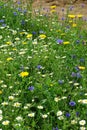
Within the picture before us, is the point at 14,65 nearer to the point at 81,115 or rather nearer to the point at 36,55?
the point at 36,55

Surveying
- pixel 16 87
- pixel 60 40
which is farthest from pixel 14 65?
pixel 60 40

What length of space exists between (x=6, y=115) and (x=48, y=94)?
0.49 m

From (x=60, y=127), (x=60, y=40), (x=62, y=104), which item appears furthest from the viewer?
(x=60, y=40)

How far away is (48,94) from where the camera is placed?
166 inches

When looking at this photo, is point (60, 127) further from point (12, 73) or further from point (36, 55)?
point (36, 55)

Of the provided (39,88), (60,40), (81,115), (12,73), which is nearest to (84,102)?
(81,115)

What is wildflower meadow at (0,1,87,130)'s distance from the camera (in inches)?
155

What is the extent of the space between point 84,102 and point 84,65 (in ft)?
3.36

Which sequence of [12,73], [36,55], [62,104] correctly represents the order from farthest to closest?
1. [36,55]
2. [12,73]
3. [62,104]

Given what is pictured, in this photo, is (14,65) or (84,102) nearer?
(84,102)

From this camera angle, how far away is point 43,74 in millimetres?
4840

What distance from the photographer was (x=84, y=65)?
16.5 ft

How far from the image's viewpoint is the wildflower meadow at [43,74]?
394 cm

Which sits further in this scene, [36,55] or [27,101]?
[36,55]
